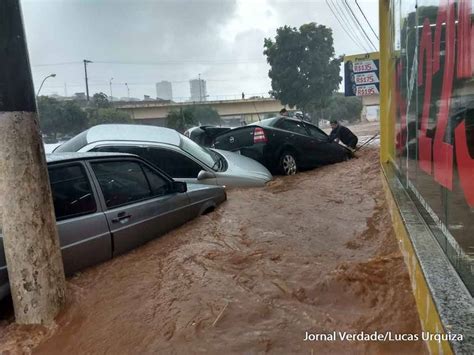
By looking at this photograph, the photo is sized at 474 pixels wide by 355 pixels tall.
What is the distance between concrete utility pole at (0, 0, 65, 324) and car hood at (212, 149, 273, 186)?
149 inches

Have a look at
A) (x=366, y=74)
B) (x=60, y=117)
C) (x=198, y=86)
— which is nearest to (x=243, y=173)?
(x=366, y=74)

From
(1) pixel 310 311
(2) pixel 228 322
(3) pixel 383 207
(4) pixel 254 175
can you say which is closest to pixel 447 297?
(1) pixel 310 311

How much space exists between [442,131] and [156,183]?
3.00 m

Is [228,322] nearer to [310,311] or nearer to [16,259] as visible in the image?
[310,311]

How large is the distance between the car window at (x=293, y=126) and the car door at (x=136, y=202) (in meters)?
5.14

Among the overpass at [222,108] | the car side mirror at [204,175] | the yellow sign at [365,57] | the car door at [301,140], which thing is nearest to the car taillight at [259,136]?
the car door at [301,140]

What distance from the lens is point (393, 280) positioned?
3131mm

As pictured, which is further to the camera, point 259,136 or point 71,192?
point 259,136

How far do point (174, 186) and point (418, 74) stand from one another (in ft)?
9.06

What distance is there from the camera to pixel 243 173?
7090 mm

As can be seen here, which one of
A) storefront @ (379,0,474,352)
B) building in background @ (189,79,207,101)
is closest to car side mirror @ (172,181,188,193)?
storefront @ (379,0,474,352)

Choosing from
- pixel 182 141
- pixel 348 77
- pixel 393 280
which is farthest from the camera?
pixel 348 77

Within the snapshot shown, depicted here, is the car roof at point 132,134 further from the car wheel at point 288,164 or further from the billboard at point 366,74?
the billboard at point 366,74

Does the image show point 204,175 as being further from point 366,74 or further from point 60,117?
point 60,117
